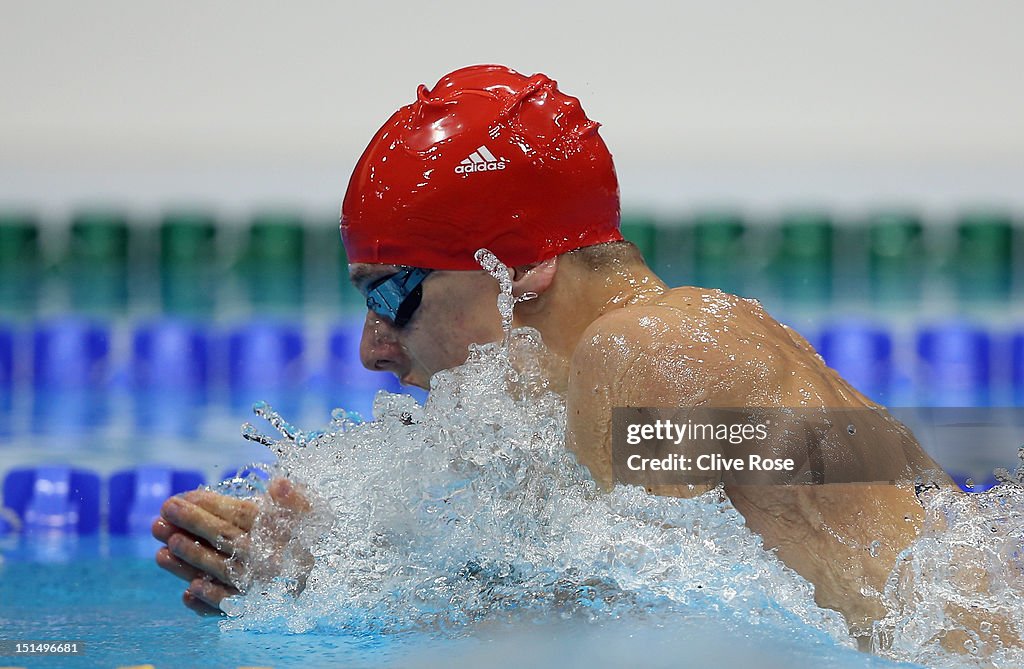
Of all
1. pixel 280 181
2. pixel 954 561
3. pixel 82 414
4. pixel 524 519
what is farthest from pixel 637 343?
pixel 280 181

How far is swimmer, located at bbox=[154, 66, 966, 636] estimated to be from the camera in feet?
4.83

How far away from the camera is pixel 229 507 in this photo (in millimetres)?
1874

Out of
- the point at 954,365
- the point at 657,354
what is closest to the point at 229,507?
the point at 657,354

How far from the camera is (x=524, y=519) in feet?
5.53

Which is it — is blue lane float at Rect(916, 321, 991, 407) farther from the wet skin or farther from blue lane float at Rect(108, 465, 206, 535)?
the wet skin

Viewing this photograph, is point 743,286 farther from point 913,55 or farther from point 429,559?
point 429,559

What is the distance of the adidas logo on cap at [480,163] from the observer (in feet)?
5.84

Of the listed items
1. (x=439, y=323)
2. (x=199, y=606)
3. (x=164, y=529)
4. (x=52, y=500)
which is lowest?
(x=52, y=500)

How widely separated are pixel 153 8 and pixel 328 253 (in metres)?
1.80

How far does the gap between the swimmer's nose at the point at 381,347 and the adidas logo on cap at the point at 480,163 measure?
0.28 metres

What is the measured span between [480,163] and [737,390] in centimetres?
59

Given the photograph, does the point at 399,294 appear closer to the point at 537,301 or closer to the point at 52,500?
the point at 537,301

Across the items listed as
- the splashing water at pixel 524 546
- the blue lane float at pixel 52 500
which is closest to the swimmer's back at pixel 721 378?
the splashing water at pixel 524 546

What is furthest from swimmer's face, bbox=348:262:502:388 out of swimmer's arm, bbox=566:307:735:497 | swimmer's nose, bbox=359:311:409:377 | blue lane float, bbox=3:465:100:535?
blue lane float, bbox=3:465:100:535
